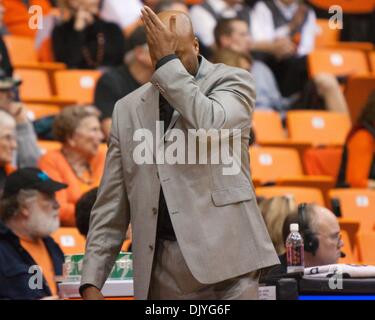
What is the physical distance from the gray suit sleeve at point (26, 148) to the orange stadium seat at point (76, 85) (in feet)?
4.79

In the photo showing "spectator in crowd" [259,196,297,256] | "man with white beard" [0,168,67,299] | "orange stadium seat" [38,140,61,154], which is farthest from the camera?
"orange stadium seat" [38,140,61,154]

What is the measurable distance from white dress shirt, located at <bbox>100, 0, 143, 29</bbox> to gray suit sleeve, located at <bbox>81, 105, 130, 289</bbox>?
5.88m

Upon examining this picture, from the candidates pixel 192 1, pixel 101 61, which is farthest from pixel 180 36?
pixel 192 1

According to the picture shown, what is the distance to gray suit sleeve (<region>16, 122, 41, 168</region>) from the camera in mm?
6968

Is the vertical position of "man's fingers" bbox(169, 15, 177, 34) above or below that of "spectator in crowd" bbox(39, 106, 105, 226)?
above

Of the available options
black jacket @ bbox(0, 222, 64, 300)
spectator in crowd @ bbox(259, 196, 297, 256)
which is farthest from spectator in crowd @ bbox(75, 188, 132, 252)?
spectator in crowd @ bbox(259, 196, 297, 256)

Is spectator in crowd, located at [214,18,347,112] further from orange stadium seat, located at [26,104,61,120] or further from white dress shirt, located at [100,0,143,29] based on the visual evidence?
orange stadium seat, located at [26,104,61,120]

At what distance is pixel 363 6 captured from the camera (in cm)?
1066

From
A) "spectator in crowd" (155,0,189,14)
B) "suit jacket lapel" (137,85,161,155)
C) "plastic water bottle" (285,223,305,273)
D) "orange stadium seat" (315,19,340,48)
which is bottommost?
"plastic water bottle" (285,223,305,273)

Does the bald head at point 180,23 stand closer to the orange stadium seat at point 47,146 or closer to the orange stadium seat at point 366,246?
the orange stadium seat at point 366,246

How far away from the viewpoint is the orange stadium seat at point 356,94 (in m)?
9.12

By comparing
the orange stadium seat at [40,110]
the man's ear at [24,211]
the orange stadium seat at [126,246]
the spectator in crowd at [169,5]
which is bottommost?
the orange stadium seat at [126,246]

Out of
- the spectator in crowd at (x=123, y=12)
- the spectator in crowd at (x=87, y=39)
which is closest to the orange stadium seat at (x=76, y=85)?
the spectator in crowd at (x=87, y=39)

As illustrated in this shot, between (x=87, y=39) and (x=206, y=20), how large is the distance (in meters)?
1.26
